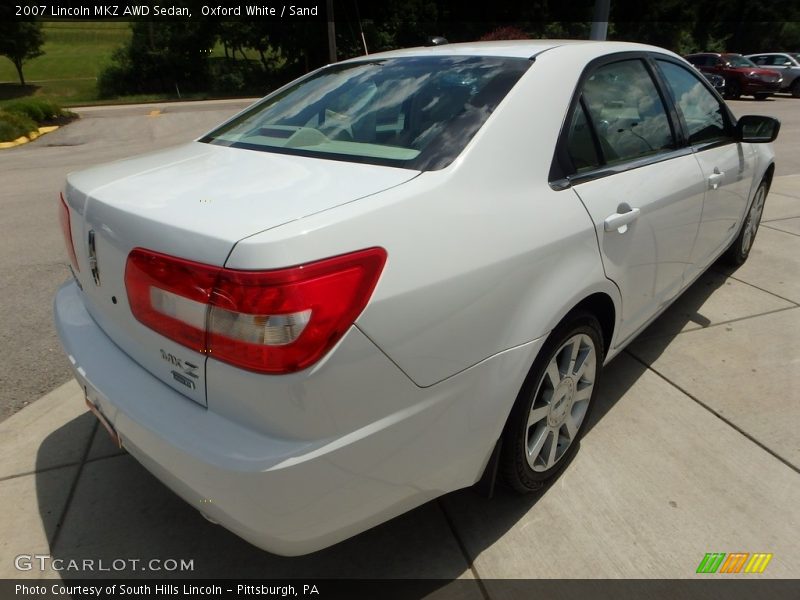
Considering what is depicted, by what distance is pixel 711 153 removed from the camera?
3.05 meters

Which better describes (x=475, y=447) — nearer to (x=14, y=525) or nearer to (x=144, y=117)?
(x=14, y=525)

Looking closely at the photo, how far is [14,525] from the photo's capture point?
7.14ft

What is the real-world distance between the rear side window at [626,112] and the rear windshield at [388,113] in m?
0.40

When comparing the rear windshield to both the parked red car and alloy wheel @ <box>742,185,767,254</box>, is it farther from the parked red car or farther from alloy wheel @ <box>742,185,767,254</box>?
the parked red car

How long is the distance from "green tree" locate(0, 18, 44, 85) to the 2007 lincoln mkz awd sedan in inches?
1657

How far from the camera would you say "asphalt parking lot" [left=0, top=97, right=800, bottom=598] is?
2010mm

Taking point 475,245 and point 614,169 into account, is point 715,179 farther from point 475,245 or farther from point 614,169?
point 475,245

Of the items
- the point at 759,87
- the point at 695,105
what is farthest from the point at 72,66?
the point at 695,105

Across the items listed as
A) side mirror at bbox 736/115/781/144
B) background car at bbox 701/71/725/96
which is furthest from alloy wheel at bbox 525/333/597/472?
background car at bbox 701/71/725/96

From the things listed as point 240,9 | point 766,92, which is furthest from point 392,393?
point 240,9

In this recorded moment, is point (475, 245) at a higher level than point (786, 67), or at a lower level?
higher

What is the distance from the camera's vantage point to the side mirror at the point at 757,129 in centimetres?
331

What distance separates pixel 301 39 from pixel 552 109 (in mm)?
35632

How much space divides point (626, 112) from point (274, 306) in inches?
77.5
